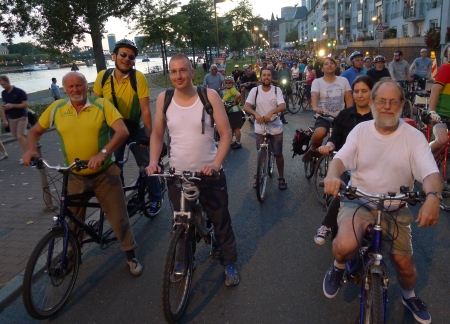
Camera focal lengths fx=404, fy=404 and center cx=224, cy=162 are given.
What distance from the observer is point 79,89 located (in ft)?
11.9

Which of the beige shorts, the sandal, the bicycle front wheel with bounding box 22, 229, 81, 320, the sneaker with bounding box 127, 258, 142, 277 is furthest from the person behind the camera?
the beige shorts

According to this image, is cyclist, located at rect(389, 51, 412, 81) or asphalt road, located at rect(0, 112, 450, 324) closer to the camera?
asphalt road, located at rect(0, 112, 450, 324)

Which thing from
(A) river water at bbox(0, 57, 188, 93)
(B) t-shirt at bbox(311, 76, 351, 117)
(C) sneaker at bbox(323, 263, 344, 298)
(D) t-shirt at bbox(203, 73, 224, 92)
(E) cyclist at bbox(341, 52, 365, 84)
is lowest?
(A) river water at bbox(0, 57, 188, 93)

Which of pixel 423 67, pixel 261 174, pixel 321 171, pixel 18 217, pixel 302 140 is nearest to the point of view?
pixel 18 217

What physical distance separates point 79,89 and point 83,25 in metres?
14.9

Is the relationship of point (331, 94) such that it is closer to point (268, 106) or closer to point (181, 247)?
point (268, 106)

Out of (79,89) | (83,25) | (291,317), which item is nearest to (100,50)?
(83,25)

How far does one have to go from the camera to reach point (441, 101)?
18.5ft

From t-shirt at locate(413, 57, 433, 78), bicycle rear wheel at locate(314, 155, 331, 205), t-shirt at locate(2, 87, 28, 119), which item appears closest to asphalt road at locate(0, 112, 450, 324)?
bicycle rear wheel at locate(314, 155, 331, 205)

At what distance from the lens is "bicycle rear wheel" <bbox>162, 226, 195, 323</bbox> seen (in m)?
3.09

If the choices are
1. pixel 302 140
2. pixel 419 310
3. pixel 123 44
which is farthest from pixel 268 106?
pixel 419 310

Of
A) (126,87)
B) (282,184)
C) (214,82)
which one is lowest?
(282,184)

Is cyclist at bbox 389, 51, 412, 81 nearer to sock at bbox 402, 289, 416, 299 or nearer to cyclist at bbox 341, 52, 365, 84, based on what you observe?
cyclist at bbox 341, 52, 365, 84

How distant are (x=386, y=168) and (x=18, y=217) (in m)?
5.08
